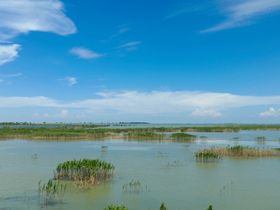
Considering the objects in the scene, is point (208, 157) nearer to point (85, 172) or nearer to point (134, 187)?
point (134, 187)

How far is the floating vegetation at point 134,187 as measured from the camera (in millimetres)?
13098

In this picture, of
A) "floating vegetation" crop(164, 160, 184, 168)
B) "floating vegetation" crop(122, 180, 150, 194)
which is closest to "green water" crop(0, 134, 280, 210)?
"floating vegetation" crop(164, 160, 184, 168)

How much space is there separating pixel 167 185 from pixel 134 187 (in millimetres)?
1375

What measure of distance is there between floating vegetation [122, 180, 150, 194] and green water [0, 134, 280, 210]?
13cm

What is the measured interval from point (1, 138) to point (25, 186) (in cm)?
2938

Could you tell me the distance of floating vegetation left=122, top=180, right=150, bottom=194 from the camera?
43.0 ft

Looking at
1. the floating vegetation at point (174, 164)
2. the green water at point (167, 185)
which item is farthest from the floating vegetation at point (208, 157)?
the floating vegetation at point (174, 164)

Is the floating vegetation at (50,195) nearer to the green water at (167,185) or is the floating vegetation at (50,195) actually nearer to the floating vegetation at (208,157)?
the green water at (167,185)

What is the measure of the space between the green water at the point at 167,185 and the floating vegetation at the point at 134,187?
130mm

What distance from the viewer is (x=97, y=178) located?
14.5 m

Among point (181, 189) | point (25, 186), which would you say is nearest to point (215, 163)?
point (181, 189)

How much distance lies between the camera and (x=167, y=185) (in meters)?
14.3

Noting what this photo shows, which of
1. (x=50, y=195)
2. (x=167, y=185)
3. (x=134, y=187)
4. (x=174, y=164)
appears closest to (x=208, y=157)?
(x=174, y=164)

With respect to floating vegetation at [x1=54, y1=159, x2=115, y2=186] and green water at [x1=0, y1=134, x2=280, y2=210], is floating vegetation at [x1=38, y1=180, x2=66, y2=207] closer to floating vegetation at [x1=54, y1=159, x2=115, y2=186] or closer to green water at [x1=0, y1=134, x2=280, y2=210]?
green water at [x1=0, y1=134, x2=280, y2=210]
